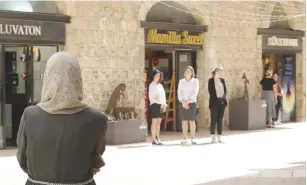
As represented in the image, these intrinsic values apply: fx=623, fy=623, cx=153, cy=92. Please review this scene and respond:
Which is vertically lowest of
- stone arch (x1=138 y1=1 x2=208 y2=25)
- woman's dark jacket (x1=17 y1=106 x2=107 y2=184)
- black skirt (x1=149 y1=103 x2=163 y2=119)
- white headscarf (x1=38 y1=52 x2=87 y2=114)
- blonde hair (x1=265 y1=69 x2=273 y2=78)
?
black skirt (x1=149 y1=103 x2=163 y2=119)

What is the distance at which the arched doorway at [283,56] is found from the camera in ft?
64.8

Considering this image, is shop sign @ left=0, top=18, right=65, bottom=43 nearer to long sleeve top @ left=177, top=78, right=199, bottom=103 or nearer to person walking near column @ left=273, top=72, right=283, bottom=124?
long sleeve top @ left=177, top=78, right=199, bottom=103

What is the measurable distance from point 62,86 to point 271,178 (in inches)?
240

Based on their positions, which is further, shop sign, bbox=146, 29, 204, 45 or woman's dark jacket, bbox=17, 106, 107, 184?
shop sign, bbox=146, 29, 204, 45

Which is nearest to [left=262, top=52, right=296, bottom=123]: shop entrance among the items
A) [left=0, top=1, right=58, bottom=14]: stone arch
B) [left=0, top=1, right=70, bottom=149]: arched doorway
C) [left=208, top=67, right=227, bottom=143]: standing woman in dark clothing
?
[left=208, top=67, right=227, bottom=143]: standing woman in dark clothing

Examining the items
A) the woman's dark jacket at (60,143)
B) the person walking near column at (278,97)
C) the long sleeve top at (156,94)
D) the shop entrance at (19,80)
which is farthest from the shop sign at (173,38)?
the woman's dark jacket at (60,143)

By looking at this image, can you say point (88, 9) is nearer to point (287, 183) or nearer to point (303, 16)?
point (287, 183)

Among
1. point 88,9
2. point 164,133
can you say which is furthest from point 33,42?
Result: point 164,133

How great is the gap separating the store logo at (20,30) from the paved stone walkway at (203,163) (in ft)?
8.02

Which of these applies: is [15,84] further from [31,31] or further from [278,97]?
[278,97]

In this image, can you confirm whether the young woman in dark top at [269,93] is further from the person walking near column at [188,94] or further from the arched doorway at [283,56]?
the person walking near column at [188,94]

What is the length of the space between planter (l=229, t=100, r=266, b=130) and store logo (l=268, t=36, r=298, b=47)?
2.46 m

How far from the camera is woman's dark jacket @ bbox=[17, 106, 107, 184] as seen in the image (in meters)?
3.40

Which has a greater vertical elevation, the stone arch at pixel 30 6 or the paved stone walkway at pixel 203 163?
the stone arch at pixel 30 6
